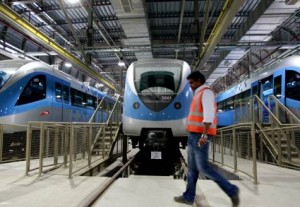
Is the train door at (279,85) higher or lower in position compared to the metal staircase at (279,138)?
higher

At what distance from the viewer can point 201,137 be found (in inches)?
161

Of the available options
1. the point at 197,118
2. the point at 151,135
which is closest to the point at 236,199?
the point at 197,118

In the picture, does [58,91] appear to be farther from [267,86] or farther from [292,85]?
[292,85]

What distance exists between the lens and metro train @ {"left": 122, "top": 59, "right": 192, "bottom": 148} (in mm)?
8812

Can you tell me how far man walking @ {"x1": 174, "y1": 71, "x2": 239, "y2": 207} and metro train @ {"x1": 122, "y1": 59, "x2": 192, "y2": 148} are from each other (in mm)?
4322

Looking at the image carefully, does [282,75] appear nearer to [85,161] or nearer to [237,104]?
[237,104]

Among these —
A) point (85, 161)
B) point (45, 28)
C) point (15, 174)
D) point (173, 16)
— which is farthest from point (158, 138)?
point (45, 28)

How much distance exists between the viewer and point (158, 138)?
28.9ft

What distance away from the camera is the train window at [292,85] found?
11438 mm

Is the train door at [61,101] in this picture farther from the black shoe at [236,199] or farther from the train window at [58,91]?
the black shoe at [236,199]

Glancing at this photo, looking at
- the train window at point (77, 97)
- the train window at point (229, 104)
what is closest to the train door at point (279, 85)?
the train window at point (229, 104)

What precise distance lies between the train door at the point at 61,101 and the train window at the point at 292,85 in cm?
899

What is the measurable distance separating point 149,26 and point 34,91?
18.7ft

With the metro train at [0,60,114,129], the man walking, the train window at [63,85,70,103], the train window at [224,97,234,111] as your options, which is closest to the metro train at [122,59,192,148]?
the metro train at [0,60,114,129]
